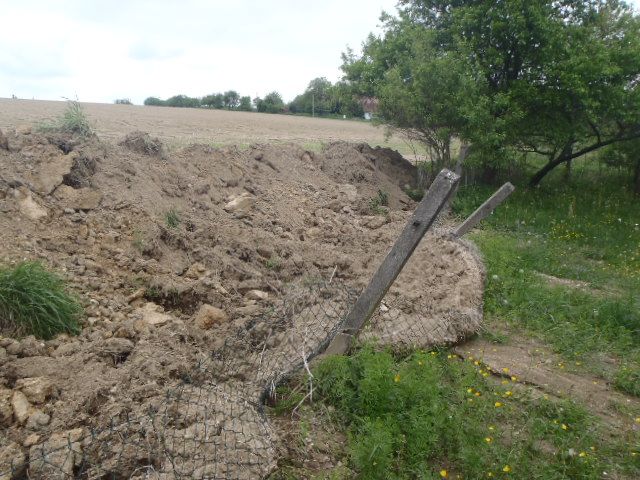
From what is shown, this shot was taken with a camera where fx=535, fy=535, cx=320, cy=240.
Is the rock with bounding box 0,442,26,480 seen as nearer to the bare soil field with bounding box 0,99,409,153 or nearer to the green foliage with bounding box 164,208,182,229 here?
the green foliage with bounding box 164,208,182,229

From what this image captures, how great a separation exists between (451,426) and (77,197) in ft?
16.5

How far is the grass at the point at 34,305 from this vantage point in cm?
425

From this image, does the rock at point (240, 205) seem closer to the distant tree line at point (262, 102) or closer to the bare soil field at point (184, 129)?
the bare soil field at point (184, 129)

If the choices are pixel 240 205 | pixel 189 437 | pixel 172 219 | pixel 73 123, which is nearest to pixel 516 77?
pixel 240 205

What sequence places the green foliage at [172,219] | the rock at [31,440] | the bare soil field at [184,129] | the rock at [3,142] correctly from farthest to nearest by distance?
the bare soil field at [184,129] < the green foliage at [172,219] < the rock at [3,142] < the rock at [31,440]

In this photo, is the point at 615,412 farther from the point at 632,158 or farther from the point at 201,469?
the point at 632,158

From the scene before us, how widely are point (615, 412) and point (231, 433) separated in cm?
308

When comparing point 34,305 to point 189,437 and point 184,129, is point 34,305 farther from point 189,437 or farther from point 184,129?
point 184,129

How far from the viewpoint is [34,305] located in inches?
171

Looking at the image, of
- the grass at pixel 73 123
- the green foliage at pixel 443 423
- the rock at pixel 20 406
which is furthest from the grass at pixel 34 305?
the grass at pixel 73 123

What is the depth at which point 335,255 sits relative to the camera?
7383 mm

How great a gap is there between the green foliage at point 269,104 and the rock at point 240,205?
44617mm

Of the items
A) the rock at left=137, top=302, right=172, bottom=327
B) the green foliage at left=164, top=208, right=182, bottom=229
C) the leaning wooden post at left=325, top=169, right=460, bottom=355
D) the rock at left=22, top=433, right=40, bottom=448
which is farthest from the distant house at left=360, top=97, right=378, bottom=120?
the rock at left=22, top=433, right=40, bottom=448

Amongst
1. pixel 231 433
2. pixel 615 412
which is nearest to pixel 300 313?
pixel 231 433
